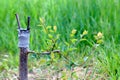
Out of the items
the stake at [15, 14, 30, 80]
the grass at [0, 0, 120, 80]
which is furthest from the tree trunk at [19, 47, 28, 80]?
the grass at [0, 0, 120, 80]

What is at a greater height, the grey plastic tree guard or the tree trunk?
the grey plastic tree guard

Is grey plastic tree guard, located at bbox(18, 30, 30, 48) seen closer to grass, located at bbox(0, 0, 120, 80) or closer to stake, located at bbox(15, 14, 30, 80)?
stake, located at bbox(15, 14, 30, 80)

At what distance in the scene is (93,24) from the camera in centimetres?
309

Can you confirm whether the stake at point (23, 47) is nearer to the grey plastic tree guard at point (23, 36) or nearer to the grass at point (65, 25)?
the grey plastic tree guard at point (23, 36)

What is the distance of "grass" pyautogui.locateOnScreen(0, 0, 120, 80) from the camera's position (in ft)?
9.00

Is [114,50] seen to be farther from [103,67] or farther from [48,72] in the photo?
[48,72]

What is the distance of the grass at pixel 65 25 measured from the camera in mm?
2742

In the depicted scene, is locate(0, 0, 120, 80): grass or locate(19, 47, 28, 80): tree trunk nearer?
locate(19, 47, 28, 80): tree trunk

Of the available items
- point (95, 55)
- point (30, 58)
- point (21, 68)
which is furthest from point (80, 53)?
point (21, 68)

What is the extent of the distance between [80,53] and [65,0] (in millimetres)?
741

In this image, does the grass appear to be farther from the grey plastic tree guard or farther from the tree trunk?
the grey plastic tree guard

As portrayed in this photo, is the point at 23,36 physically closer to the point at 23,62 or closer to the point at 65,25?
the point at 23,62

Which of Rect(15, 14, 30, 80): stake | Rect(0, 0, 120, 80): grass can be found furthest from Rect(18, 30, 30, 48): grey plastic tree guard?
Rect(0, 0, 120, 80): grass

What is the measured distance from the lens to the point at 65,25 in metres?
3.14
